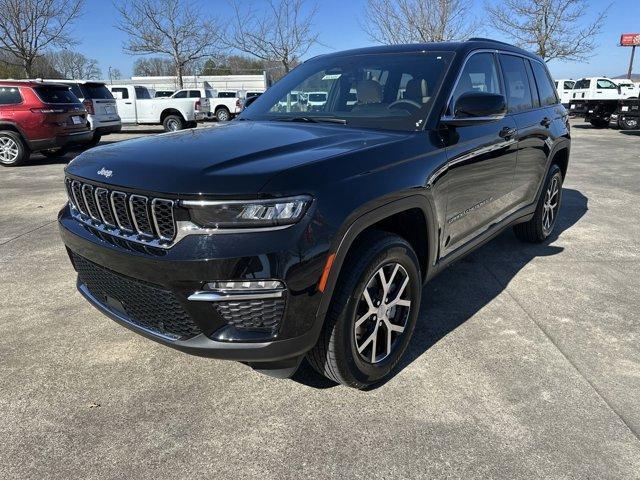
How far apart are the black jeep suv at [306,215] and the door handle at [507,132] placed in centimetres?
3

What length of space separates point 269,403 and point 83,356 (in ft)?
4.13

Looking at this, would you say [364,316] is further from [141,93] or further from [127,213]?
[141,93]

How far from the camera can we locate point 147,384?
266cm

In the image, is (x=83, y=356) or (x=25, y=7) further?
(x=25, y=7)

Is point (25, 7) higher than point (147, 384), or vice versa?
point (25, 7)

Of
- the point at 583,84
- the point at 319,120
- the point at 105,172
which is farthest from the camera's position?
the point at 583,84

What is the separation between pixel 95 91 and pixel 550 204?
13631 millimetres

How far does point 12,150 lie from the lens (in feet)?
35.3

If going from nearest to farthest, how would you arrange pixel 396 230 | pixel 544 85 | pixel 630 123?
pixel 396 230
pixel 544 85
pixel 630 123

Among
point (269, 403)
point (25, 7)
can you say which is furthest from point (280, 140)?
point (25, 7)

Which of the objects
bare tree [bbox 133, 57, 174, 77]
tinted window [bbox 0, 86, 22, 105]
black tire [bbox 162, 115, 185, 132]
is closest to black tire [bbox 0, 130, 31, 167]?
tinted window [bbox 0, 86, 22, 105]

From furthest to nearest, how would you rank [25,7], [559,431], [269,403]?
1. [25,7]
2. [269,403]
3. [559,431]

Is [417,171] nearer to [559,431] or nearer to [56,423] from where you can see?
[559,431]

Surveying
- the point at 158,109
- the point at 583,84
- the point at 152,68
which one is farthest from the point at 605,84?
the point at 152,68
